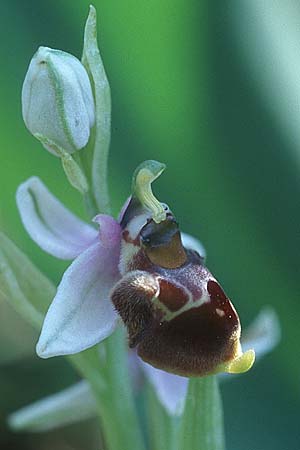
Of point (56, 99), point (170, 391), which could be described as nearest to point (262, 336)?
point (170, 391)

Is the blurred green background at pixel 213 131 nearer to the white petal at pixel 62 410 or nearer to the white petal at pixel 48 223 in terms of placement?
the white petal at pixel 62 410

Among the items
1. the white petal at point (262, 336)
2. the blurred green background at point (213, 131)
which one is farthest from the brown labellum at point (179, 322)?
the blurred green background at point (213, 131)

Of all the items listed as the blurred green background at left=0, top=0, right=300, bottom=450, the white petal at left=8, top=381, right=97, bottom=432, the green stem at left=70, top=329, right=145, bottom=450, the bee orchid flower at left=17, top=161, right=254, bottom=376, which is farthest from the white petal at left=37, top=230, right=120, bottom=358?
the blurred green background at left=0, top=0, right=300, bottom=450

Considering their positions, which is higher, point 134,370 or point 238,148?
point 238,148

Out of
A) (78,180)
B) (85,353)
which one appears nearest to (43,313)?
(85,353)

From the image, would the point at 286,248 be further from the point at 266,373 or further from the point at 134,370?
the point at 134,370
